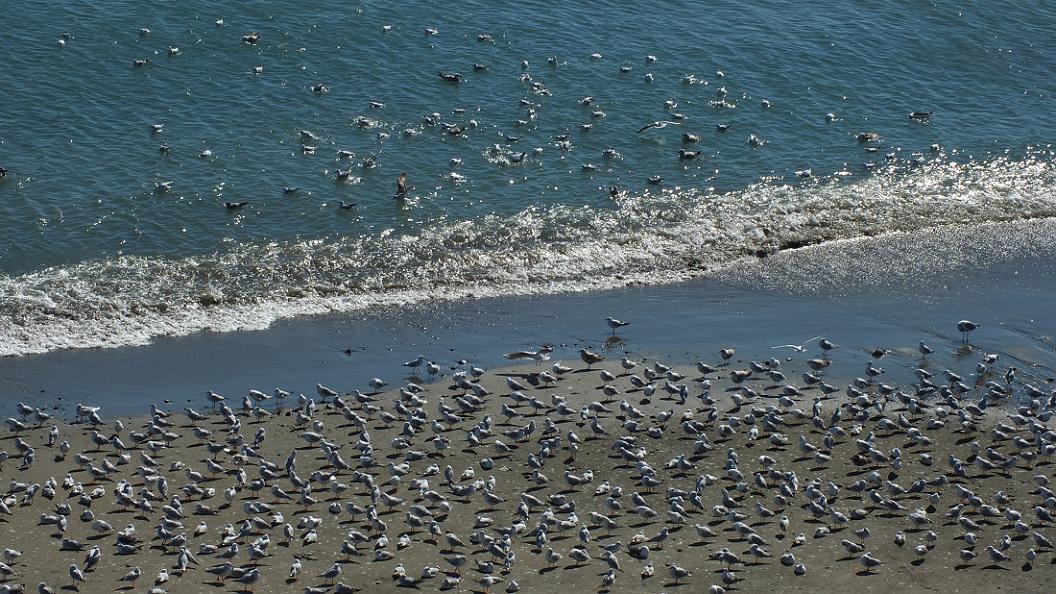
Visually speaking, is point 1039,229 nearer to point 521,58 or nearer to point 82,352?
point 521,58

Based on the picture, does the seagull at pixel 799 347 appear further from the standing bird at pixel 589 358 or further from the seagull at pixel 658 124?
the seagull at pixel 658 124

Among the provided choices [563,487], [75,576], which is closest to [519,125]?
[563,487]

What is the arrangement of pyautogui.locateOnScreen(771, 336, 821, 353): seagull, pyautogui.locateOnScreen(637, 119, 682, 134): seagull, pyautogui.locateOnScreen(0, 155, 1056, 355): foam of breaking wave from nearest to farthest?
pyautogui.locateOnScreen(771, 336, 821, 353): seagull
pyautogui.locateOnScreen(0, 155, 1056, 355): foam of breaking wave
pyautogui.locateOnScreen(637, 119, 682, 134): seagull

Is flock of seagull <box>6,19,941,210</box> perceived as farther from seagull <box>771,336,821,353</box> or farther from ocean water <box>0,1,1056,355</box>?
seagull <box>771,336,821,353</box>

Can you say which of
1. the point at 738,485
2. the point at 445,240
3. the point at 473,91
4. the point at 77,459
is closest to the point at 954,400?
the point at 738,485

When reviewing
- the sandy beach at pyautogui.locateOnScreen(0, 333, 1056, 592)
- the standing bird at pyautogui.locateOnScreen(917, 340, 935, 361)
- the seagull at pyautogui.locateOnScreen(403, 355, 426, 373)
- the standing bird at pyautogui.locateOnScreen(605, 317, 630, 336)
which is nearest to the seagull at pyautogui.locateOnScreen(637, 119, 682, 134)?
the standing bird at pyautogui.locateOnScreen(605, 317, 630, 336)

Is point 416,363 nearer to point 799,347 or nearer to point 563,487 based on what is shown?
point 563,487

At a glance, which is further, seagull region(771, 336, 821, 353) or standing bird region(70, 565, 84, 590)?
seagull region(771, 336, 821, 353)

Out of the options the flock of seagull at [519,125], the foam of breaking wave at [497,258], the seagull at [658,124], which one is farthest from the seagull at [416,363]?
the seagull at [658,124]
